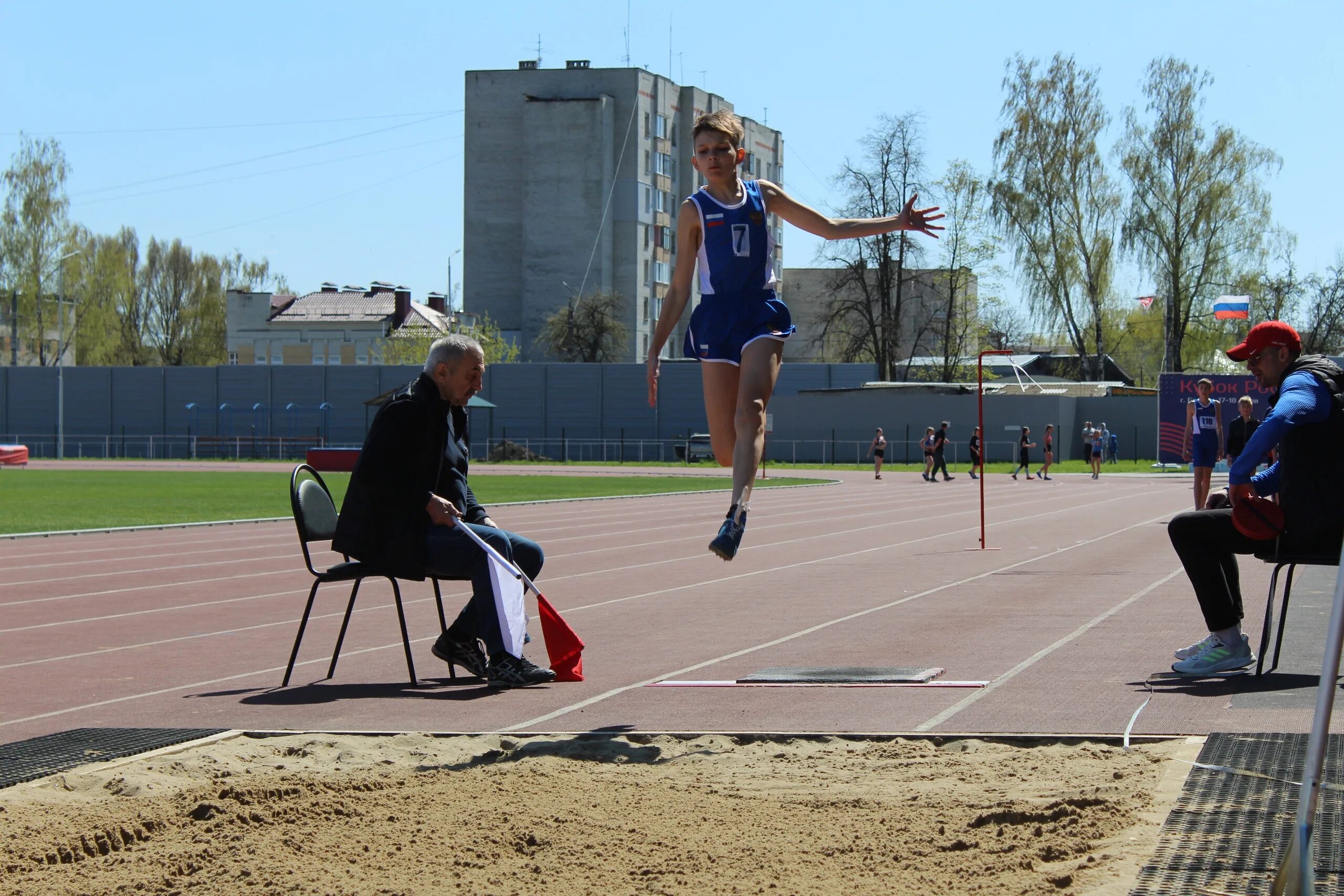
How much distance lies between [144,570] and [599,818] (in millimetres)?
11245

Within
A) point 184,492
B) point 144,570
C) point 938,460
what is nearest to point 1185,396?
point 938,460

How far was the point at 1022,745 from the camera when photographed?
18.1ft

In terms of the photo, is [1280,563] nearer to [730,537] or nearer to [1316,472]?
[1316,472]

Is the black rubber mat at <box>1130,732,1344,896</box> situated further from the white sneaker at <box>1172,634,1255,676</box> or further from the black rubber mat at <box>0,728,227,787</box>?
the black rubber mat at <box>0,728,227,787</box>

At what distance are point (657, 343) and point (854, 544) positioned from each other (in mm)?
11500

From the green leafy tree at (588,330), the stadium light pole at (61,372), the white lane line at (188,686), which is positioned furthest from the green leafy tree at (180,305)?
the white lane line at (188,686)

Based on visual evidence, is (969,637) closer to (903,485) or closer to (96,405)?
(903,485)

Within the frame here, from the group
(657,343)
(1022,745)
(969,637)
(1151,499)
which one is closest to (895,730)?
(1022,745)

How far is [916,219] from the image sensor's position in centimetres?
757

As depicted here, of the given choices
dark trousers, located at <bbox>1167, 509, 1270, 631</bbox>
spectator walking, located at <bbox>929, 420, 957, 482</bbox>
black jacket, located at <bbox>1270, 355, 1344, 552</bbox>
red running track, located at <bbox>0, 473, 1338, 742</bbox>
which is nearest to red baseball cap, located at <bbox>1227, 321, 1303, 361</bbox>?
black jacket, located at <bbox>1270, 355, 1344, 552</bbox>

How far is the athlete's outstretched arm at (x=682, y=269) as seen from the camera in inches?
279

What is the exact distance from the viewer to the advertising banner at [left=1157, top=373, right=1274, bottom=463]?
150ft

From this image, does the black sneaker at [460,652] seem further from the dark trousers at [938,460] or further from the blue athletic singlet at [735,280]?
the dark trousers at [938,460]

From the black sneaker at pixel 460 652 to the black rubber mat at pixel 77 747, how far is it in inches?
59.2
